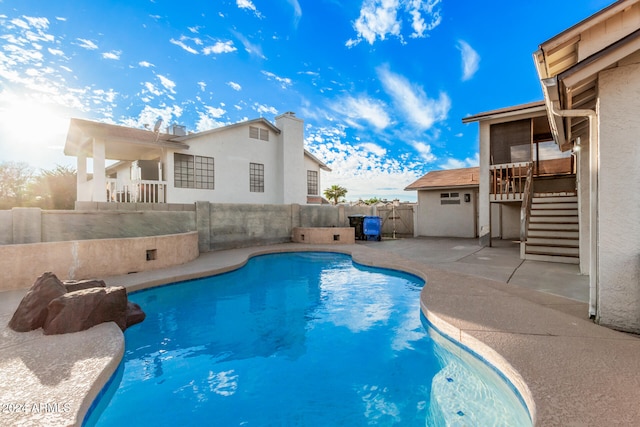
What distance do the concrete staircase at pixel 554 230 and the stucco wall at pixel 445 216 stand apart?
436cm

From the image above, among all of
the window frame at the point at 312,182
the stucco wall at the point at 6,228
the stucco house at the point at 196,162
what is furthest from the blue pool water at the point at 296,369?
the window frame at the point at 312,182

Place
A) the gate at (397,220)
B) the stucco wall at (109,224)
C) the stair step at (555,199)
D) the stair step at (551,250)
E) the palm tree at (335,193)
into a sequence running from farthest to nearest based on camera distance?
the palm tree at (335,193) < the gate at (397,220) < the stair step at (555,199) < the stair step at (551,250) < the stucco wall at (109,224)

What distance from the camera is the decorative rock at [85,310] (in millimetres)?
4016

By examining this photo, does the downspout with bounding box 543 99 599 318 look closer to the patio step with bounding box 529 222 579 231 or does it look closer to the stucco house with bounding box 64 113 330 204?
the patio step with bounding box 529 222 579 231

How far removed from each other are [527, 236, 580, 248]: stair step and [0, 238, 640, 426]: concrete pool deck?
9.11ft

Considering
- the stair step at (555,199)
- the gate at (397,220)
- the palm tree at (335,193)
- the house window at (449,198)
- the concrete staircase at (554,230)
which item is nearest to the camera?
the concrete staircase at (554,230)

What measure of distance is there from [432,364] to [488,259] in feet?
19.9

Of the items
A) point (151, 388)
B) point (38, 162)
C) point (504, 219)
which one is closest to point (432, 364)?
point (151, 388)

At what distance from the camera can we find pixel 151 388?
3266 mm

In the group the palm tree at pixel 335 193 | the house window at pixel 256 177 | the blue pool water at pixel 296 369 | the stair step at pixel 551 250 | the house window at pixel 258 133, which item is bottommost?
the blue pool water at pixel 296 369

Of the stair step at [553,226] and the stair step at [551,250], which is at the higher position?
the stair step at [553,226]

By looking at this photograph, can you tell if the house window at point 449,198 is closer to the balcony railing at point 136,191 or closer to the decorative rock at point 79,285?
the balcony railing at point 136,191

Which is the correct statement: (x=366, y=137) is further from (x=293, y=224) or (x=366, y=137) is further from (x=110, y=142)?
(x=110, y=142)

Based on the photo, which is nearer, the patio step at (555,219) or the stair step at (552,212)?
the patio step at (555,219)
